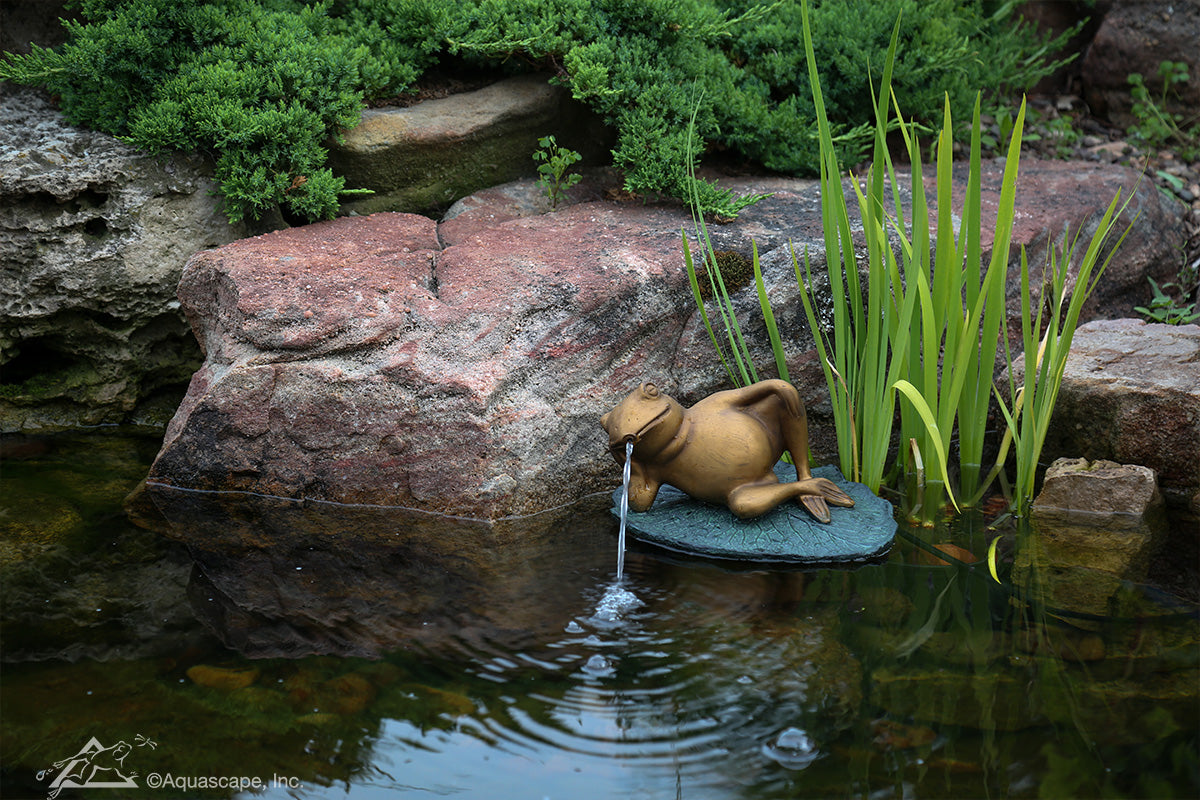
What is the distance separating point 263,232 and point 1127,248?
4364 millimetres

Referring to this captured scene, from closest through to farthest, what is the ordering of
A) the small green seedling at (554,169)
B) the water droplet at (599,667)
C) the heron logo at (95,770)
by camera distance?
the heron logo at (95,770) → the water droplet at (599,667) → the small green seedling at (554,169)

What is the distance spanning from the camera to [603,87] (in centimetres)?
451

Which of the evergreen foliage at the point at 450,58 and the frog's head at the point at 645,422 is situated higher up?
the evergreen foliage at the point at 450,58

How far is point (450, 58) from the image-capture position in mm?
5270

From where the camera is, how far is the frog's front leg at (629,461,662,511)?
11.0 feet

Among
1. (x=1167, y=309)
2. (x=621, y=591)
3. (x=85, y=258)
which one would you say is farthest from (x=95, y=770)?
(x=1167, y=309)

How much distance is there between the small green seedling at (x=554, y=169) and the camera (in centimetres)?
462

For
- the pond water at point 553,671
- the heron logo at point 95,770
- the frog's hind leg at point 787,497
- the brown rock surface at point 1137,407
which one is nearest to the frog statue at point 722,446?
the frog's hind leg at point 787,497

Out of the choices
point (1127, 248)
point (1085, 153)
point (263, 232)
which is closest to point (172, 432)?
point (263, 232)

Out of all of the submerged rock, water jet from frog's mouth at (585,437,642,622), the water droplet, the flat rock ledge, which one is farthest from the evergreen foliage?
the water droplet

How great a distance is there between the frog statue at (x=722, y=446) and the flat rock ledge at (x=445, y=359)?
559 mm

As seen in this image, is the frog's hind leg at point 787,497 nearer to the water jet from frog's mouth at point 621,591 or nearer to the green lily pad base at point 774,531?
the green lily pad base at point 774,531

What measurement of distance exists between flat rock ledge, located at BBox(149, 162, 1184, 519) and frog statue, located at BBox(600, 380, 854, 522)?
1.83 ft

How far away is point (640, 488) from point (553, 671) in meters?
0.92
